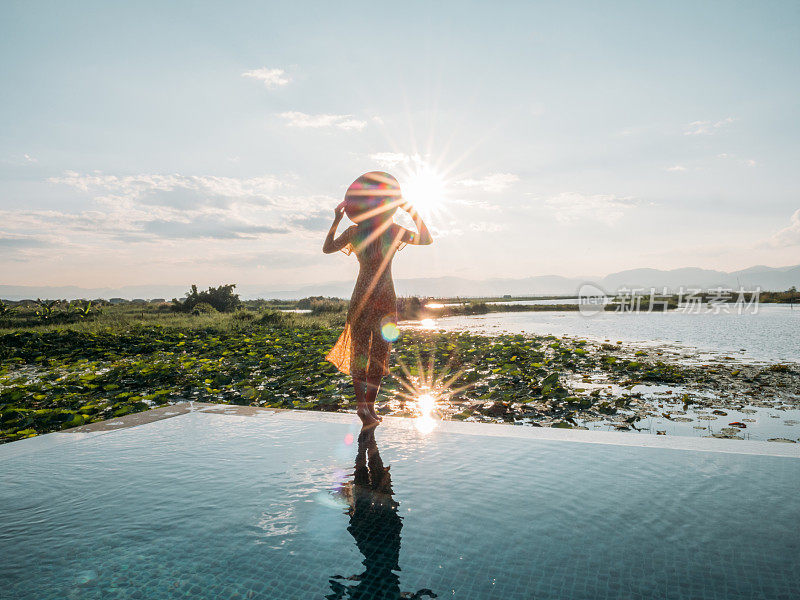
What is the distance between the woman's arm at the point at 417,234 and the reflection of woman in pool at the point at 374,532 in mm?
1900

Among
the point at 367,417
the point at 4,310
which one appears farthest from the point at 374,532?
the point at 4,310

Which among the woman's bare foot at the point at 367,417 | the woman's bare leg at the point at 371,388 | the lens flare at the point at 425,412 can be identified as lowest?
the lens flare at the point at 425,412

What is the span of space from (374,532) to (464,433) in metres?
1.89

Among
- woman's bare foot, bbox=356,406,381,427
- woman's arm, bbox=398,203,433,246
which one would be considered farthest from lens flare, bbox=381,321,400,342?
woman's arm, bbox=398,203,433,246

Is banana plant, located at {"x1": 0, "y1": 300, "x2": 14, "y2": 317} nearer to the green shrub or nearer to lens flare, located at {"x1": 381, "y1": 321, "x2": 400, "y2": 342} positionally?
the green shrub

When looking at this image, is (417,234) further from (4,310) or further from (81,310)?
(4,310)

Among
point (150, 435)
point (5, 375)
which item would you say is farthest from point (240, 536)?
point (5, 375)

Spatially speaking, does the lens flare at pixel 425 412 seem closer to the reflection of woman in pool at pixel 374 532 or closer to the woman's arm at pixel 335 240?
the reflection of woman in pool at pixel 374 532

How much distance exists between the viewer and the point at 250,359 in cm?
1037

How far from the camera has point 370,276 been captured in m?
4.00

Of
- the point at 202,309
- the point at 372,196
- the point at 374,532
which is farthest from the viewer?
the point at 202,309

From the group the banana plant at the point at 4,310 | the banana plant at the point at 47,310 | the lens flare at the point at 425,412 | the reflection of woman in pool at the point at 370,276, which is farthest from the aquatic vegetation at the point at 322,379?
the banana plant at the point at 4,310

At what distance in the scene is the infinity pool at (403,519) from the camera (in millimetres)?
1842

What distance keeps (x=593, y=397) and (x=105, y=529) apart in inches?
240
